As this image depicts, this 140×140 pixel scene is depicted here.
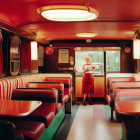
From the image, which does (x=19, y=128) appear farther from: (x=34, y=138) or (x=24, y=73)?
(x=24, y=73)

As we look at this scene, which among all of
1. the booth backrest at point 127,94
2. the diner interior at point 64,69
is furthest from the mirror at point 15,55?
the booth backrest at point 127,94

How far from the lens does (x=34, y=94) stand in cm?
364

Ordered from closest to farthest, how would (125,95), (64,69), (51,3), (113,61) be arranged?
(51,3)
(125,95)
(64,69)
(113,61)

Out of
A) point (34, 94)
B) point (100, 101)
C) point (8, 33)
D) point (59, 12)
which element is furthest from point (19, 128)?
point (100, 101)

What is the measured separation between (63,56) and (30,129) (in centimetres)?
560

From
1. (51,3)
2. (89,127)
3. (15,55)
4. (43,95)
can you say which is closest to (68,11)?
(51,3)

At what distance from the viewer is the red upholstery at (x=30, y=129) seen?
2.37m

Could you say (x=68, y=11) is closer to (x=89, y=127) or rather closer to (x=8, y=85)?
(x=8, y=85)

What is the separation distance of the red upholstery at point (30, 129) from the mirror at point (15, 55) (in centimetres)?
228

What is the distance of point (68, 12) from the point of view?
3.37 meters

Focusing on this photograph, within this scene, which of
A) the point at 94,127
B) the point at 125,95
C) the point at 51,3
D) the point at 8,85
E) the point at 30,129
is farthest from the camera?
the point at 94,127

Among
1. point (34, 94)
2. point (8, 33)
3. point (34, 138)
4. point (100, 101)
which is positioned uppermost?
point (8, 33)

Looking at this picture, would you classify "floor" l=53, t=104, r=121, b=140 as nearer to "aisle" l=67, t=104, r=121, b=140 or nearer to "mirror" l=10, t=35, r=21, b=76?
"aisle" l=67, t=104, r=121, b=140

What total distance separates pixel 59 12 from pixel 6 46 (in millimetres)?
1758
